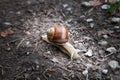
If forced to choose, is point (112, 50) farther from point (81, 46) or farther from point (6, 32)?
point (6, 32)

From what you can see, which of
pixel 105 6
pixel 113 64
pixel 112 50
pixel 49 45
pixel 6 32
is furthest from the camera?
pixel 105 6

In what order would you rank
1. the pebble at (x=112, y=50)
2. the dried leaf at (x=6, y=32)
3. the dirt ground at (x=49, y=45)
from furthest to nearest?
the dried leaf at (x=6, y=32) < the pebble at (x=112, y=50) < the dirt ground at (x=49, y=45)

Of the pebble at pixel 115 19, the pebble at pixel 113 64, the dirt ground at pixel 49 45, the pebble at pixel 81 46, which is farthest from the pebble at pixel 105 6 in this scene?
the pebble at pixel 113 64

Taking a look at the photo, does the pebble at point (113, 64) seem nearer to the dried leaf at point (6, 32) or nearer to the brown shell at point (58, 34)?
the brown shell at point (58, 34)

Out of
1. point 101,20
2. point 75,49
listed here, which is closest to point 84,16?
point 101,20

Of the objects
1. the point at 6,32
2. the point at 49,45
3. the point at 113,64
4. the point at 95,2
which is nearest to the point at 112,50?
the point at 113,64
